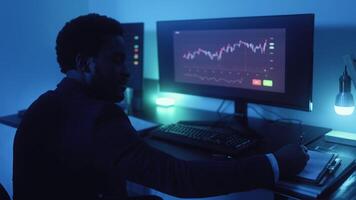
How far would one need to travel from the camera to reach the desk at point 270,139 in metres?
1.16

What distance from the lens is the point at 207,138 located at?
1.49 metres

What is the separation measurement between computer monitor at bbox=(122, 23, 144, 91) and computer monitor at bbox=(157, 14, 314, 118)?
0.11 m

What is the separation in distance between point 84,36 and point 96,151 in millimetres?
330

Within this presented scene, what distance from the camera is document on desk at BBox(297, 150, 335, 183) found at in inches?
44.3

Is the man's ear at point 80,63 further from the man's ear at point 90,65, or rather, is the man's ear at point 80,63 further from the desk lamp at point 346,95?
→ the desk lamp at point 346,95

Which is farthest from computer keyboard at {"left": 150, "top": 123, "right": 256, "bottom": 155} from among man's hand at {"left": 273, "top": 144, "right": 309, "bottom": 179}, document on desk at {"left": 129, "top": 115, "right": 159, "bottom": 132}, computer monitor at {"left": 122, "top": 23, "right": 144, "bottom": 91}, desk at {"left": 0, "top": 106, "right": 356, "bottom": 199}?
computer monitor at {"left": 122, "top": 23, "right": 144, "bottom": 91}

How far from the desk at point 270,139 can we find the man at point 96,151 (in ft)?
0.48

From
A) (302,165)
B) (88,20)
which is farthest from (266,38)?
(88,20)

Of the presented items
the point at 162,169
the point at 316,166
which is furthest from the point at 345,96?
the point at 162,169

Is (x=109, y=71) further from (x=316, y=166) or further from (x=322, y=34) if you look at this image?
(x=322, y=34)

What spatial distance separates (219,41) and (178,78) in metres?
0.34

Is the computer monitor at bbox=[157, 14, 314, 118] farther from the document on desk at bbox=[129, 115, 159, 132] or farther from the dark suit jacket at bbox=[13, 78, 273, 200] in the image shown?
the dark suit jacket at bbox=[13, 78, 273, 200]

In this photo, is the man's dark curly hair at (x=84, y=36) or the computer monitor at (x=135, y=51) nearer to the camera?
the man's dark curly hair at (x=84, y=36)

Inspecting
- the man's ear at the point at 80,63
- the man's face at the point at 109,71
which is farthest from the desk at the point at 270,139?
the man's ear at the point at 80,63
